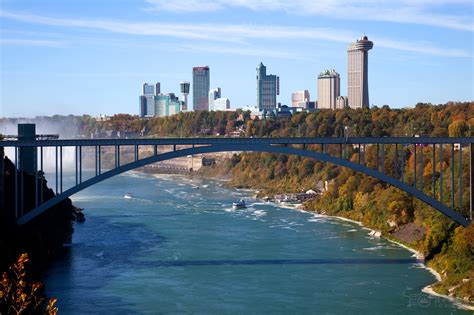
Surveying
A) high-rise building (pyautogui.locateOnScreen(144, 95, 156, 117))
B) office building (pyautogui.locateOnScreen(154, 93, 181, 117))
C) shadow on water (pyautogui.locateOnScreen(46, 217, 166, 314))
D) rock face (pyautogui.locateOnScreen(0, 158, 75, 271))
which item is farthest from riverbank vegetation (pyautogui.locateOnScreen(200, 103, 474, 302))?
high-rise building (pyautogui.locateOnScreen(144, 95, 156, 117))

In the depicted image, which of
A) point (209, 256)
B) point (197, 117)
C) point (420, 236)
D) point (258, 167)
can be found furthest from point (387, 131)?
point (197, 117)

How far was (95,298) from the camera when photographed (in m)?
19.8

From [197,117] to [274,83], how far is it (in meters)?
49.3

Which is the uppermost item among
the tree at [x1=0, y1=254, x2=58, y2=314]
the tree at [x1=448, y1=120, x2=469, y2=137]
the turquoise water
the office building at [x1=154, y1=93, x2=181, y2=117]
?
the office building at [x1=154, y1=93, x2=181, y2=117]

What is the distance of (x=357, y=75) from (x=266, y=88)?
1983cm

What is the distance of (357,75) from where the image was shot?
10800cm

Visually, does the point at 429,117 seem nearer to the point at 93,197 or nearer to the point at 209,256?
the point at 93,197

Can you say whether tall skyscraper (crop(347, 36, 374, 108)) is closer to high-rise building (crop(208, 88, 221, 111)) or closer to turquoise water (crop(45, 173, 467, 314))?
high-rise building (crop(208, 88, 221, 111))

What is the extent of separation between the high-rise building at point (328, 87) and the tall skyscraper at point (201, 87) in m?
38.3

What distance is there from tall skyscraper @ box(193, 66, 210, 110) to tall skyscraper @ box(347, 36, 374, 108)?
45.1 metres

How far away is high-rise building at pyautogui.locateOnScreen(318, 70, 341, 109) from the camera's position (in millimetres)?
114438

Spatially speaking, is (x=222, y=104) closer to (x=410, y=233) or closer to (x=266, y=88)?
(x=266, y=88)

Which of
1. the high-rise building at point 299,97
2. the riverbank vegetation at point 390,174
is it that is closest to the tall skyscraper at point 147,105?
the high-rise building at point 299,97

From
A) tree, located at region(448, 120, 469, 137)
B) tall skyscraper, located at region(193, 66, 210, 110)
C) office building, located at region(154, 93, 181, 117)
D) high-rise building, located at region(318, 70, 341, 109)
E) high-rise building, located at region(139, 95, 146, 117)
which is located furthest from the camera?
high-rise building, located at region(139, 95, 146, 117)
